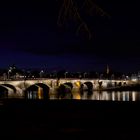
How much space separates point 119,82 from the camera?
16750cm

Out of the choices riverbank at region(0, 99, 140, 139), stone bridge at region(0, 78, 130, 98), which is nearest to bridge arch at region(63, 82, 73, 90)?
stone bridge at region(0, 78, 130, 98)

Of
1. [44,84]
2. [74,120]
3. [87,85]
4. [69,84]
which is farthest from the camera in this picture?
[87,85]

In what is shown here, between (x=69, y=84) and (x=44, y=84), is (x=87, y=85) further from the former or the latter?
(x=44, y=84)

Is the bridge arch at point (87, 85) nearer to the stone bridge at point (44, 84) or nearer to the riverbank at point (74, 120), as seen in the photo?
the stone bridge at point (44, 84)

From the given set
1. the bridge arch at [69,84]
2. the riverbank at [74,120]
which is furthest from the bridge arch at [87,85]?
the riverbank at [74,120]

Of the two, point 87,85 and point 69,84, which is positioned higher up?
point 69,84

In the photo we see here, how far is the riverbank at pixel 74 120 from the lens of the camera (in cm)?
1303

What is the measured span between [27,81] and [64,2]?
93579 millimetres

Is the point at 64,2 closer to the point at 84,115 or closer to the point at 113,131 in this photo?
the point at 113,131

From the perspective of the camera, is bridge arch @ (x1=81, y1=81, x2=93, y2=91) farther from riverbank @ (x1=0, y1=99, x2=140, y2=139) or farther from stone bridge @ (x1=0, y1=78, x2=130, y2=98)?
riverbank @ (x1=0, y1=99, x2=140, y2=139)

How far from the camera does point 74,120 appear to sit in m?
15.8

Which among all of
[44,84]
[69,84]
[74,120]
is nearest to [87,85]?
[69,84]

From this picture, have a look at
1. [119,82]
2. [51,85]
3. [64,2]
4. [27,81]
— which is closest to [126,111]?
[64,2]

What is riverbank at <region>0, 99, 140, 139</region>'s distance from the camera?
13031 millimetres
